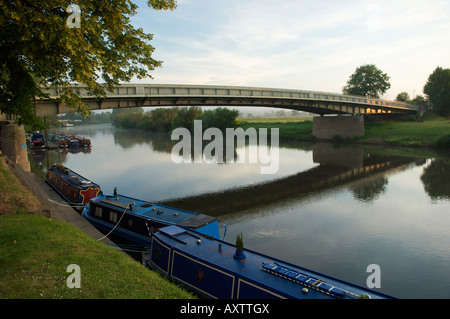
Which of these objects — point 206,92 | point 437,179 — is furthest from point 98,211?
point 437,179

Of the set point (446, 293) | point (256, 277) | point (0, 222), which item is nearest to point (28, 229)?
point (0, 222)

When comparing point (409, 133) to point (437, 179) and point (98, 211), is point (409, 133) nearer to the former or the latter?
point (437, 179)

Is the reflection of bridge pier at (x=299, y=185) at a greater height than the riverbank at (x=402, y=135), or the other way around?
the riverbank at (x=402, y=135)

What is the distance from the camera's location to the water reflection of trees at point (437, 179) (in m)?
24.8

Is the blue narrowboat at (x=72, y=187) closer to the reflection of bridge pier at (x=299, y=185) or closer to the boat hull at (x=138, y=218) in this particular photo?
the boat hull at (x=138, y=218)

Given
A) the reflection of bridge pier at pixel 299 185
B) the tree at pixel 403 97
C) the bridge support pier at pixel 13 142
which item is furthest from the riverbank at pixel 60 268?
the tree at pixel 403 97

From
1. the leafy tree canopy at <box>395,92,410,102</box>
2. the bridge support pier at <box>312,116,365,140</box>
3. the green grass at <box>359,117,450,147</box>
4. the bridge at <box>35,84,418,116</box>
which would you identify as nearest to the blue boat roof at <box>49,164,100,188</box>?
the bridge at <box>35,84,418,116</box>

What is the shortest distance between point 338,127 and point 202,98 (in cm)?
4059

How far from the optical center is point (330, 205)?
2231 centimetres

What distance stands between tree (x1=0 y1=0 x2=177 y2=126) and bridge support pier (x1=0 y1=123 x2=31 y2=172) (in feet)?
58.0

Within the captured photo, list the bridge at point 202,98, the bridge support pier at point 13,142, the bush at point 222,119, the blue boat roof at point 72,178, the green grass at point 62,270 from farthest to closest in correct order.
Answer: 1. the bush at point 222,119
2. the bridge support pier at point 13,142
3. the bridge at point 202,98
4. the blue boat roof at point 72,178
5. the green grass at point 62,270

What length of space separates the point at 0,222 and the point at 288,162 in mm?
35408

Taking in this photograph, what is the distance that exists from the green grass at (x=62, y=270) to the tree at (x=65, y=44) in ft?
17.6

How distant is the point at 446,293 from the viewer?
11.2 m
